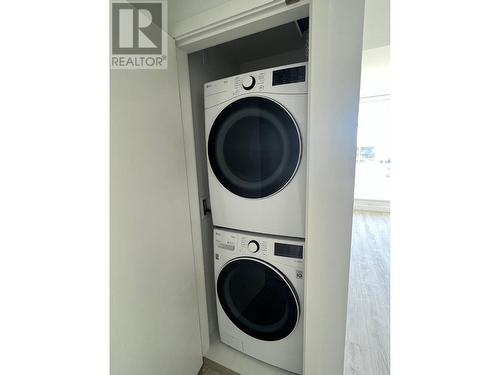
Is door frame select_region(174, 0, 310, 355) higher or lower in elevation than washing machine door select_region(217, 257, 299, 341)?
higher

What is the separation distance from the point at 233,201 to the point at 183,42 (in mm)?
863

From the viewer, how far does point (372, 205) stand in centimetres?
434

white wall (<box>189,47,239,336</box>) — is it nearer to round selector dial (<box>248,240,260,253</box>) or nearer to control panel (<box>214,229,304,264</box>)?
control panel (<box>214,229,304,264</box>)

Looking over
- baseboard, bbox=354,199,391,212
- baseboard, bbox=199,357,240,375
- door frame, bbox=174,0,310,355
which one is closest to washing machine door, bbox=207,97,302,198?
door frame, bbox=174,0,310,355

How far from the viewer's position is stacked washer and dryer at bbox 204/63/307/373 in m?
0.94

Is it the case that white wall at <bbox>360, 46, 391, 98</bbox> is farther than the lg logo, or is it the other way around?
white wall at <bbox>360, 46, 391, 98</bbox>

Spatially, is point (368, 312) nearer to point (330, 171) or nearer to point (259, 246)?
point (259, 246)

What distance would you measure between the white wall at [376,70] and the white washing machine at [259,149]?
2.13m

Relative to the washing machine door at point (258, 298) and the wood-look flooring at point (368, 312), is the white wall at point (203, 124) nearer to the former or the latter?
the washing machine door at point (258, 298)

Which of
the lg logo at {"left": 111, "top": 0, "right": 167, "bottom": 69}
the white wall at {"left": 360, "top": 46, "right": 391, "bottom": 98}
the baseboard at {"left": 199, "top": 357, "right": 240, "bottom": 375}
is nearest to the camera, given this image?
the lg logo at {"left": 111, "top": 0, "right": 167, "bottom": 69}

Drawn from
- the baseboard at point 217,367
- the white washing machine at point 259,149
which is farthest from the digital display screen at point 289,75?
the baseboard at point 217,367

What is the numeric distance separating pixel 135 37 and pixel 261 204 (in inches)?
34.6
